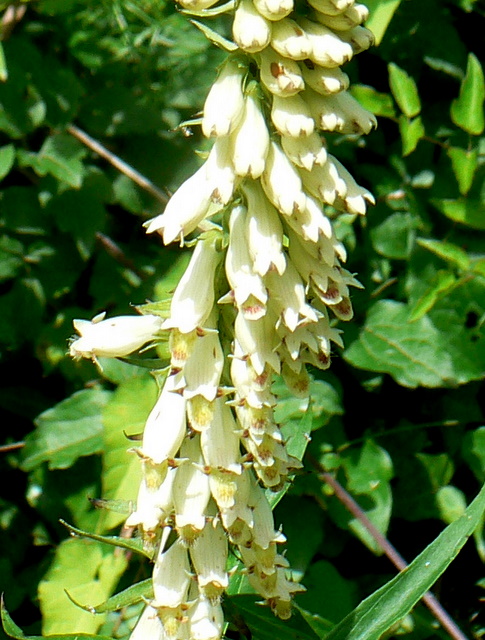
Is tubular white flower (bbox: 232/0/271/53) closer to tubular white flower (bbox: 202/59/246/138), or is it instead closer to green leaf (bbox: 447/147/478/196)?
tubular white flower (bbox: 202/59/246/138)

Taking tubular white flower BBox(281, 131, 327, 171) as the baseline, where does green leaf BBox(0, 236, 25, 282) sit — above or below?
below

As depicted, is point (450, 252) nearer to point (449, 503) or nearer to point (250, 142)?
point (449, 503)

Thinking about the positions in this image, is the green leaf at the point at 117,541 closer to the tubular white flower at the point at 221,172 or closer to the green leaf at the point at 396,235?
the tubular white flower at the point at 221,172

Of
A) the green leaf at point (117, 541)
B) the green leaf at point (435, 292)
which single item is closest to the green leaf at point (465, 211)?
the green leaf at point (435, 292)

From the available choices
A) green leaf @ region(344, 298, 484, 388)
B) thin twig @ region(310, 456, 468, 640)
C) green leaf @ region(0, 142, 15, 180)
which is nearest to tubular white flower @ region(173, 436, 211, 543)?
thin twig @ region(310, 456, 468, 640)

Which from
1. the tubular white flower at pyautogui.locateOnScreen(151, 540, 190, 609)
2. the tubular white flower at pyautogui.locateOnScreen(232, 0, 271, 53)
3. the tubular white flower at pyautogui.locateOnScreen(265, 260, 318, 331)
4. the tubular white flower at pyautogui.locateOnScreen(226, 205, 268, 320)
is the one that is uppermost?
the tubular white flower at pyautogui.locateOnScreen(232, 0, 271, 53)

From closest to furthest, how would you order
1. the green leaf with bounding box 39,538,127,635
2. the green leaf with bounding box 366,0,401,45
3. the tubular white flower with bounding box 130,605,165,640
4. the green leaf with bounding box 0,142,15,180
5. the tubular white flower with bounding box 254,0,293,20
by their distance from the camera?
the tubular white flower with bounding box 254,0,293,20 < the tubular white flower with bounding box 130,605,165,640 < the green leaf with bounding box 366,0,401,45 < the green leaf with bounding box 39,538,127,635 < the green leaf with bounding box 0,142,15,180

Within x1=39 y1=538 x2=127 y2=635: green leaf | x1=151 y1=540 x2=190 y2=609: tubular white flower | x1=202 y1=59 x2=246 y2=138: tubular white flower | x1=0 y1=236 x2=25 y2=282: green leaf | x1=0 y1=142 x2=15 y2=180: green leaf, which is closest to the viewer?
x1=202 y1=59 x2=246 y2=138: tubular white flower
